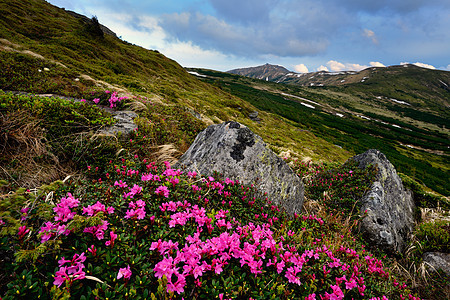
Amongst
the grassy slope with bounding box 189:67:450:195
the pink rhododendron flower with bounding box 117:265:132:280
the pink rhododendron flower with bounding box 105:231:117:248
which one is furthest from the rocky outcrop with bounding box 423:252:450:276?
the grassy slope with bounding box 189:67:450:195

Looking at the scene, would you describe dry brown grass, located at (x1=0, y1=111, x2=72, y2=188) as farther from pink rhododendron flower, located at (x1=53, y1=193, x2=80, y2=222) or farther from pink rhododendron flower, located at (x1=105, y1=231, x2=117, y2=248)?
pink rhododendron flower, located at (x1=105, y1=231, x2=117, y2=248)

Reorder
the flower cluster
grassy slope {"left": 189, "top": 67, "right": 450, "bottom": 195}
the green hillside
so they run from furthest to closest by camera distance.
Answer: grassy slope {"left": 189, "top": 67, "right": 450, "bottom": 195}, the green hillside, the flower cluster

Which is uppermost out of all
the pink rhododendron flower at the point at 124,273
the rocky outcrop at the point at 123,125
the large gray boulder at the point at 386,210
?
the rocky outcrop at the point at 123,125

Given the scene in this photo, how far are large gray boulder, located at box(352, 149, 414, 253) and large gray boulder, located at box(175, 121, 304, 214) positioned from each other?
218 centimetres

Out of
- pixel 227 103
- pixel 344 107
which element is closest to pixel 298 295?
pixel 227 103

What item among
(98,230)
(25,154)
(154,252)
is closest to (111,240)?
(98,230)

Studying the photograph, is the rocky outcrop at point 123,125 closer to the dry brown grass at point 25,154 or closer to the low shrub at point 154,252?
the dry brown grass at point 25,154

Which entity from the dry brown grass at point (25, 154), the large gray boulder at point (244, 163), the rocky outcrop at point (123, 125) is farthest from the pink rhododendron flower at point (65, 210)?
the rocky outcrop at point (123, 125)

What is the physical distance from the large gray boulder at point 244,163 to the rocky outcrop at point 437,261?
3.70 meters

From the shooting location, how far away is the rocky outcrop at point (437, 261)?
15.9 ft

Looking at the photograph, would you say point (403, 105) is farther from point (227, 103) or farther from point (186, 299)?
point (186, 299)

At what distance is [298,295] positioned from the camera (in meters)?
2.60

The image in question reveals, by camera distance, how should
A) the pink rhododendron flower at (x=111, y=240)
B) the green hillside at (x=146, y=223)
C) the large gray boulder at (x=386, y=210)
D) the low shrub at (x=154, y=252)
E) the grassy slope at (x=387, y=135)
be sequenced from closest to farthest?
1. the low shrub at (x=154, y=252)
2. the green hillside at (x=146, y=223)
3. the pink rhododendron flower at (x=111, y=240)
4. the large gray boulder at (x=386, y=210)
5. the grassy slope at (x=387, y=135)

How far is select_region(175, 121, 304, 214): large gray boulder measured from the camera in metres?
4.80
